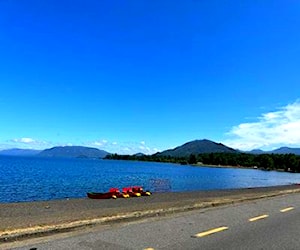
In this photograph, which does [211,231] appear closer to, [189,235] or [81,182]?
[189,235]

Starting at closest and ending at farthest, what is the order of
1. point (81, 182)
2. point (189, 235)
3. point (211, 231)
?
point (189, 235), point (211, 231), point (81, 182)

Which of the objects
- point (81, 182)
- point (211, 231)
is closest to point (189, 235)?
point (211, 231)

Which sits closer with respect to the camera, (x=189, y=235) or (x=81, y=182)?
(x=189, y=235)

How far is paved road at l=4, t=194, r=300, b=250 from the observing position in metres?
8.83

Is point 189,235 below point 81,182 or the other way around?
below

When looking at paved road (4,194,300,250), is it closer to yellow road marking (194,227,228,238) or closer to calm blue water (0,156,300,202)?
yellow road marking (194,227,228,238)

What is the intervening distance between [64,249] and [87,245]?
2.01ft

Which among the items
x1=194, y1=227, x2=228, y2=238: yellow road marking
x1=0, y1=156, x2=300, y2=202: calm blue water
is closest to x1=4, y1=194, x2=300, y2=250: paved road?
x1=194, y1=227, x2=228, y2=238: yellow road marking

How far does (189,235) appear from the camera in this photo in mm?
10328

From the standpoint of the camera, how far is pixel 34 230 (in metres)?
9.47

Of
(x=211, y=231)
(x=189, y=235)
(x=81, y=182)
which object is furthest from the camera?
(x=81, y=182)

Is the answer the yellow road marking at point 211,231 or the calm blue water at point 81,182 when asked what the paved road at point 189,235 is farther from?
the calm blue water at point 81,182

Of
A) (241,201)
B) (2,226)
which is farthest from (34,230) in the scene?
(241,201)

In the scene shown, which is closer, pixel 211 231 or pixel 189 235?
pixel 189 235
